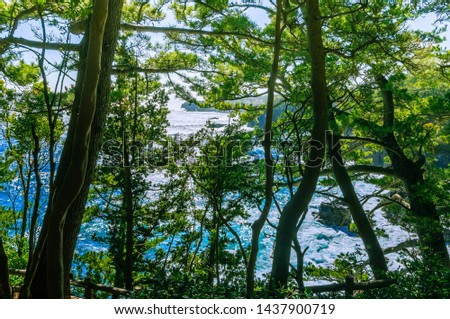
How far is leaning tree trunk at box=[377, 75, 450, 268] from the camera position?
16.4 feet

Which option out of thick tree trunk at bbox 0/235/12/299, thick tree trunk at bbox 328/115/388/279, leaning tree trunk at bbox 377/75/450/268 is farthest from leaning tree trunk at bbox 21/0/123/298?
leaning tree trunk at bbox 377/75/450/268

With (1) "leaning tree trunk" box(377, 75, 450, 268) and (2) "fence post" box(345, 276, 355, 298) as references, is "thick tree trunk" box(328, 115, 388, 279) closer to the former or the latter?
(1) "leaning tree trunk" box(377, 75, 450, 268)

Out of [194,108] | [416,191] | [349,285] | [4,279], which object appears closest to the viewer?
[4,279]

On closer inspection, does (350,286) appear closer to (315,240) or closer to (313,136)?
(313,136)

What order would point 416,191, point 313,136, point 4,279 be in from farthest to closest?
1. point 416,191
2. point 313,136
3. point 4,279

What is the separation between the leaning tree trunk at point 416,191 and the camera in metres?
4.99

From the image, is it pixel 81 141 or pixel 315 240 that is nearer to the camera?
pixel 81 141

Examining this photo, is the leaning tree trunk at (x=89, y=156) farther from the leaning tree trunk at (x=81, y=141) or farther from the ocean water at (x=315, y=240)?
the ocean water at (x=315, y=240)

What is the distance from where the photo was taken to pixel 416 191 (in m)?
5.38

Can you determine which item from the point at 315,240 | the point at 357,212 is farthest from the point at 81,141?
the point at 315,240

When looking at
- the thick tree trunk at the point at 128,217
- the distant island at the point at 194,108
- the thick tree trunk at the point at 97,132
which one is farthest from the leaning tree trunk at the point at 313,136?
the distant island at the point at 194,108

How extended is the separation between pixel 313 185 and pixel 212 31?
240 cm

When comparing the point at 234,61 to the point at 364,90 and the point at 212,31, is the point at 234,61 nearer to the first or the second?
the point at 212,31

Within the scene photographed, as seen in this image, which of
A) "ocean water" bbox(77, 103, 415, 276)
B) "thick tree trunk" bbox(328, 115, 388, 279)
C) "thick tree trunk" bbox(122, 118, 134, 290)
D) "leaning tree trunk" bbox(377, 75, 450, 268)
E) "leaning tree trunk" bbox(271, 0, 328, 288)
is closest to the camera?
"leaning tree trunk" bbox(271, 0, 328, 288)
